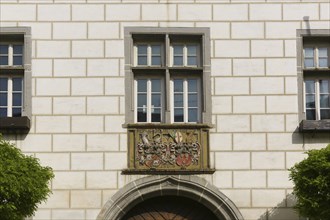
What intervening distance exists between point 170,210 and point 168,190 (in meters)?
0.51

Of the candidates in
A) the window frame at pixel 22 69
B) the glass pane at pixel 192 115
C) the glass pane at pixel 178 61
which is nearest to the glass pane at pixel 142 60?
the glass pane at pixel 178 61

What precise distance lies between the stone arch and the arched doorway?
0.27 metres

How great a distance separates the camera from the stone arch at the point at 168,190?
16750 millimetres

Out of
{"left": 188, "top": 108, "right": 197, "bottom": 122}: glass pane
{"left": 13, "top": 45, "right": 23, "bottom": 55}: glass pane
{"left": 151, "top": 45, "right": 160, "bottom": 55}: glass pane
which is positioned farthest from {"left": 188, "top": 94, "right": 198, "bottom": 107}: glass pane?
{"left": 13, "top": 45, "right": 23, "bottom": 55}: glass pane

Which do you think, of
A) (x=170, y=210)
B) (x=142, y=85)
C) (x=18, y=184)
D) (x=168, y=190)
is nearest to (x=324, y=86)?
(x=142, y=85)

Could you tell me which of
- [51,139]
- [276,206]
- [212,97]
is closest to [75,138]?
[51,139]

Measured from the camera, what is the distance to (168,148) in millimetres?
16891

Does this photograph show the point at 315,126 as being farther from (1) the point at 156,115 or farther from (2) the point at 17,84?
(2) the point at 17,84

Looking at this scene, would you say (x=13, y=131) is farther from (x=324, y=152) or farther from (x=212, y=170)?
(x=324, y=152)

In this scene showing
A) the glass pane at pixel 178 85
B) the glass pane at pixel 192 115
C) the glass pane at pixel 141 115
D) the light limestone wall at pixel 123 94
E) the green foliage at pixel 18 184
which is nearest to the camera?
the green foliage at pixel 18 184

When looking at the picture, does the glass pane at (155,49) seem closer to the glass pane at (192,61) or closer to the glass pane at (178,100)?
the glass pane at (192,61)

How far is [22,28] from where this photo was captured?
682 inches

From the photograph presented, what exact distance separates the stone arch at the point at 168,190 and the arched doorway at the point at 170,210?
0.27m

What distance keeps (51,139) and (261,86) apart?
14.2 ft
